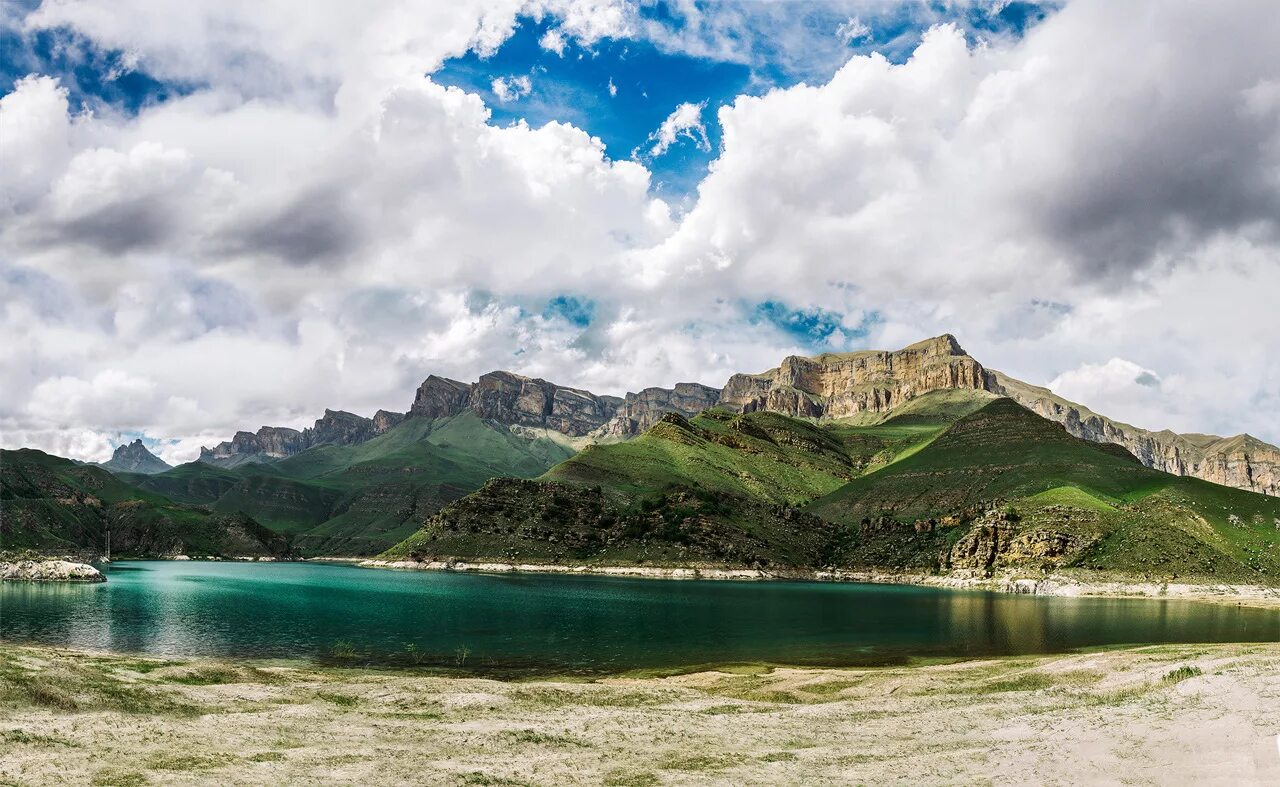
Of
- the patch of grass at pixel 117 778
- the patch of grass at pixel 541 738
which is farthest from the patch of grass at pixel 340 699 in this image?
the patch of grass at pixel 117 778

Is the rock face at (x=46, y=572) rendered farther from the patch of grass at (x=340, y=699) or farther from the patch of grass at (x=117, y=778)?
the patch of grass at (x=117, y=778)

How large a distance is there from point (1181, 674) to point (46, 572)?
18842cm

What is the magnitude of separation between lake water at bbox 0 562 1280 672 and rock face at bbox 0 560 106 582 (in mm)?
10907

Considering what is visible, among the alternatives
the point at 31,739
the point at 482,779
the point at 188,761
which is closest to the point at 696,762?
the point at 482,779

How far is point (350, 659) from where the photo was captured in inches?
2356

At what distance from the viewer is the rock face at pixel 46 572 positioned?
15125cm

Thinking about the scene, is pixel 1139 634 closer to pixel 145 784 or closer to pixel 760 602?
pixel 760 602

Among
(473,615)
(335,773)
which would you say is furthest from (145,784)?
(473,615)

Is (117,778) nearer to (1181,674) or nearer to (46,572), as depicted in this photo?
(1181,674)

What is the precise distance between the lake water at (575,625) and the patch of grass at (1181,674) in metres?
24.6

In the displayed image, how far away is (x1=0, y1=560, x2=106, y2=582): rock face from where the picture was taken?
151250mm

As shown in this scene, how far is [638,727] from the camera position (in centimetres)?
3284

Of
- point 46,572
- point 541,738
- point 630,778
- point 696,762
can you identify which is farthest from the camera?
point 46,572

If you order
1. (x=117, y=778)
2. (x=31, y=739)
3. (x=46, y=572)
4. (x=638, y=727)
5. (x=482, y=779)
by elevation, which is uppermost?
(x=117, y=778)
